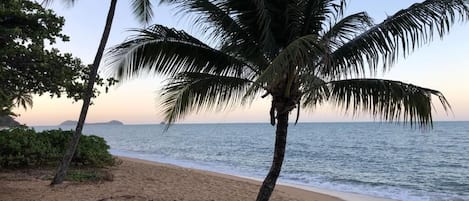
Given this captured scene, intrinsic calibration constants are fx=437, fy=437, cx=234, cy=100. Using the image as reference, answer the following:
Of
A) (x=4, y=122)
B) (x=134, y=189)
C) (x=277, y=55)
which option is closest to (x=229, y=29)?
(x=277, y=55)

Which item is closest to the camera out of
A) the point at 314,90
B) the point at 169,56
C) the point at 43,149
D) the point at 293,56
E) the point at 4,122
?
the point at 293,56

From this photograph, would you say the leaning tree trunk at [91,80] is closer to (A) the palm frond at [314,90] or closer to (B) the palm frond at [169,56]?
(B) the palm frond at [169,56]

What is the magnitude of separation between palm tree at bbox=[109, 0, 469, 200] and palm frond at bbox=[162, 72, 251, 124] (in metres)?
0.02

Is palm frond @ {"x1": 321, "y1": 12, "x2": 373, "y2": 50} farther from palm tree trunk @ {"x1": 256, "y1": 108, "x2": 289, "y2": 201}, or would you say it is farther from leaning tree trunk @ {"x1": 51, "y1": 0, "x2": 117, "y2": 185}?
leaning tree trunk @ {"x1": 51, "y1": 0, "x2": 117, "y2": 185}

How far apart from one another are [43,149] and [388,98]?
920 cm

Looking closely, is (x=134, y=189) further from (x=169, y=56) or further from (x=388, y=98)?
(x=388, y=98)

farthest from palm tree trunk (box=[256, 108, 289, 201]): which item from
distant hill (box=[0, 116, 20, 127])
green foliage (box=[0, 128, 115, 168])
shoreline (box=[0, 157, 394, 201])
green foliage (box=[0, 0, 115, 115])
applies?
distant hill (box=[0, 116, 20, 127])

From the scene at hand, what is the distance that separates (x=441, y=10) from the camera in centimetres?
548

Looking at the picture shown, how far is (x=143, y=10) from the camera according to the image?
10703 millimetres

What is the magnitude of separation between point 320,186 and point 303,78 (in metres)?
11.2

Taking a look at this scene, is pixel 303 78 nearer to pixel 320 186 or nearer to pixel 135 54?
pixel 135 54

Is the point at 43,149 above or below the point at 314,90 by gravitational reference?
below

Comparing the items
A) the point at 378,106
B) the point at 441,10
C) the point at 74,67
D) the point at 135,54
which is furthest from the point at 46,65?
the point at 441,10

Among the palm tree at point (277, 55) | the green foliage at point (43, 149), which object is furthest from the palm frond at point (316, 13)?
the green foliage at point (43, 149)
